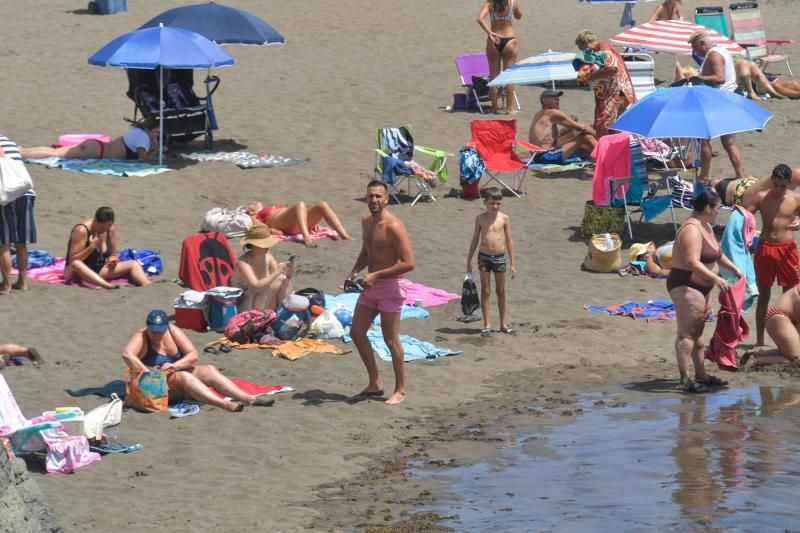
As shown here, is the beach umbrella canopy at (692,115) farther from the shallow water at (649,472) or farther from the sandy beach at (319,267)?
the shallow water at (649,472)

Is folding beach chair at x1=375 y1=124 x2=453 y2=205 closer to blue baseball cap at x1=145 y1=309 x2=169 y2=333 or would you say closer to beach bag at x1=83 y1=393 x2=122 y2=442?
Answer: blue baseball cap at x1=145 y1=309 x2=169 y2=333

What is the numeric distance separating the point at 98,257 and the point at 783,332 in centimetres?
590

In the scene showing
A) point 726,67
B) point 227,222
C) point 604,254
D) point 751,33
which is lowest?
point 604,254

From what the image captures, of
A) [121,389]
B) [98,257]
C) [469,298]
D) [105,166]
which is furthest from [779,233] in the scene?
[105,166]

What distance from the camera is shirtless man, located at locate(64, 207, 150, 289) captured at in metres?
12.2

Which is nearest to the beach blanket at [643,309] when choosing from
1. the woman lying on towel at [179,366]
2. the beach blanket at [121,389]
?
the beach blanket at [121,389]

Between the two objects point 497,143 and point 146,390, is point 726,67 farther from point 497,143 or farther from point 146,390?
point 146,390

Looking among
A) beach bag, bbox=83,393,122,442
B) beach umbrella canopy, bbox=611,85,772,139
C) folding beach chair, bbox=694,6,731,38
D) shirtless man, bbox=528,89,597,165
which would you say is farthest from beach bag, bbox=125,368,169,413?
folding beach chair, bbox=694,6,731,38

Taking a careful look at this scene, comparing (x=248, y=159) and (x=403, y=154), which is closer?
(x=403, y=154)

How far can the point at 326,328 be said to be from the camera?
11.2 metres

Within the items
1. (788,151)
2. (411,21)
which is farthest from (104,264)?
(411,21)

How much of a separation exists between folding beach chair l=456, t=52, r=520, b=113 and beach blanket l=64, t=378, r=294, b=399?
10220mm

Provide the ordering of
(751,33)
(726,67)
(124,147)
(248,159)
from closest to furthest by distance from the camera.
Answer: (726,67) → (124,147) → (248,159) → (751,33)

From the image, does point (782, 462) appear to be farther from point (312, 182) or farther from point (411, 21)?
point (411, 21)
